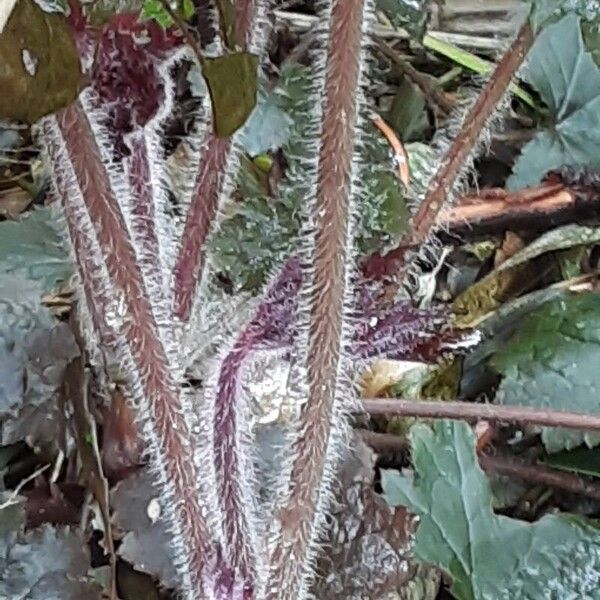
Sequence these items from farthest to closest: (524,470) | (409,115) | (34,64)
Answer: (409,115) → (524,470) → (34,64)

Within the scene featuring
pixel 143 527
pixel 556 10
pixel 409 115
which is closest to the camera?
pixel 556 10

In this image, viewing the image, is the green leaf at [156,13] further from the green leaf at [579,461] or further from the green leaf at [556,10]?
the green leaf at [579,461]

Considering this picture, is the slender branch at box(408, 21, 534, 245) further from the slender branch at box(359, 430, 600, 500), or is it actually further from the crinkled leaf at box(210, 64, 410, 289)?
the slender branch at box(359, 430, 600, 500)

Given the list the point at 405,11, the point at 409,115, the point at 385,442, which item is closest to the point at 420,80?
the point at 409,115

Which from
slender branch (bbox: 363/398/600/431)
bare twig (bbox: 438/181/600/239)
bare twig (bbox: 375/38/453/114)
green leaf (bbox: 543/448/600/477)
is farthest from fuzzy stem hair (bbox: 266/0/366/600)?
bare twig (bbox: 375/38/453/114)

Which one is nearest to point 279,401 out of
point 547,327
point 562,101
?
point 547,327

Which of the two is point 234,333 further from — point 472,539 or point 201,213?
point 472,539

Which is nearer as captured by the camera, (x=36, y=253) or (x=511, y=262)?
(x=36, y=253)
